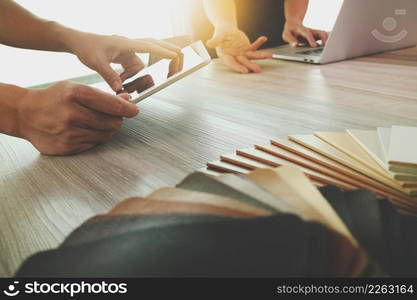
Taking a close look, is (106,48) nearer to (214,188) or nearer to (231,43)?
(231,43)

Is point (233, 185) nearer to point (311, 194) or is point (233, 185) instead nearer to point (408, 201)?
point (311, 194)

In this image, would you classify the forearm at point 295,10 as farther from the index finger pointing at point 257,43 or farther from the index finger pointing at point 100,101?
the index finger pointing at point 100,101

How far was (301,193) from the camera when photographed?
1.07 feet

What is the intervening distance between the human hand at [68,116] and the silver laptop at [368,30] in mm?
959

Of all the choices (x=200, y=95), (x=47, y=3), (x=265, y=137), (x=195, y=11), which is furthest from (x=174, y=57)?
(x=47, y=3)

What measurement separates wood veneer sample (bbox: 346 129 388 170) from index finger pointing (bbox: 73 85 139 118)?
0.50 m

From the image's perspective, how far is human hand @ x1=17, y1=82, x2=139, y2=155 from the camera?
0.67 m

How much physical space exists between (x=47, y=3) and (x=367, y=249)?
3.19 meters

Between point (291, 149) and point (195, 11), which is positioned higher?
point (195, 11)

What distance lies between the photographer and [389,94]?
0.87 meters

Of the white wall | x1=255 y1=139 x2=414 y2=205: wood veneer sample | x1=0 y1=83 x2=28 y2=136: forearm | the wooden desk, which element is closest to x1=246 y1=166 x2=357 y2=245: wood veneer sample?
A: x1=255 y1=139 x2=414 y2=205: wood veneer sample

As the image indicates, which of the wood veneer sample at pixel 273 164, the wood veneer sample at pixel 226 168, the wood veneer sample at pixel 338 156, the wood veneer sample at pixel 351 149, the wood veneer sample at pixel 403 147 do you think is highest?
the wood veneer sample at pixel 403 147

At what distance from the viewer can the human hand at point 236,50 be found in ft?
4.47

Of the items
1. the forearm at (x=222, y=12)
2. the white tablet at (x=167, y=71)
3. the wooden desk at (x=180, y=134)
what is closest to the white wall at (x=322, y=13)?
the forearm at (x=222, y=12)
